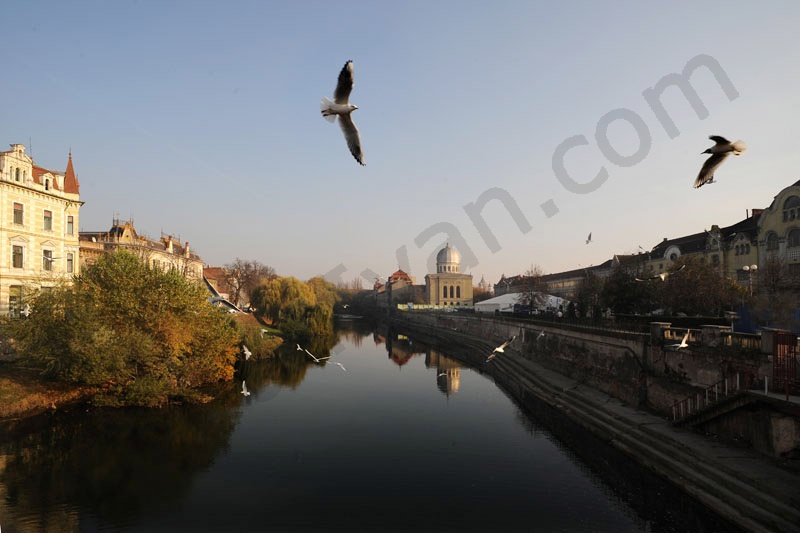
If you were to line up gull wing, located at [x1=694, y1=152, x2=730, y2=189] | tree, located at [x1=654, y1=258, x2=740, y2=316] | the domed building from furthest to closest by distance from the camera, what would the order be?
the domed building, tree, located at [x1=654, y1=258, x2=740, y2=316], gull wing, located at [x1=694, y1=152, x2=730, y2=189]

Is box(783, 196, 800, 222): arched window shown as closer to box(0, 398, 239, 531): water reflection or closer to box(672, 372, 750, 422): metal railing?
box(672, 372, 750, 422): metal railing

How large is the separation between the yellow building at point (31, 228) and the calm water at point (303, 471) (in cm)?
1466

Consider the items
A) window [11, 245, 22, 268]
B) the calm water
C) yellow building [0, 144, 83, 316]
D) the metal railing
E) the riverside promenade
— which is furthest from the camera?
window [11, 245, 22, 268]

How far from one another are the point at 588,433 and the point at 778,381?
30.6ft

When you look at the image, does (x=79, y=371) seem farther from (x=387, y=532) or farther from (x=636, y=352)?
(x=636, y=352)

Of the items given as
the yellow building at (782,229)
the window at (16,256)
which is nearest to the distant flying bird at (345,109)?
the window at (16,256)

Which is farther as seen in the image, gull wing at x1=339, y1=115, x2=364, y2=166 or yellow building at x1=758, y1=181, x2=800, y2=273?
yellow building at x1=758, y1=181, x2=800, y2=273

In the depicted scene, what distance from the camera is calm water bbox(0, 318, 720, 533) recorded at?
600 inches

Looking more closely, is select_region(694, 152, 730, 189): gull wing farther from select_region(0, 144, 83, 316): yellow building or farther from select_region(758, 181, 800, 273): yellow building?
select_region(758, 181, 800, 273): yellow building

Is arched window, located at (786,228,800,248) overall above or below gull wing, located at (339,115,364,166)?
above

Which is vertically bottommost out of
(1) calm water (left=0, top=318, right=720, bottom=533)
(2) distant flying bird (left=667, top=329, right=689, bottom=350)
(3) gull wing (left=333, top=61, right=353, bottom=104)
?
(1) calm water (left=0, top=318, right=720, bottom=533)

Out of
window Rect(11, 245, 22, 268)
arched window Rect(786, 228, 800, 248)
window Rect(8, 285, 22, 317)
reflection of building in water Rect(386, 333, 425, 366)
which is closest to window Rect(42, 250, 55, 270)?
window Rect(11, 245, 22, 268)

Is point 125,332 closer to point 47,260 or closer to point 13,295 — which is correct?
point 13,295

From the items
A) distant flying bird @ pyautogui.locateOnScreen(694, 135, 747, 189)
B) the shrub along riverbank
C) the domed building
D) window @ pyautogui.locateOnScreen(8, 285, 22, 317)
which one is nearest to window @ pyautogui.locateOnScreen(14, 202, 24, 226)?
window @ pyautogui.locateOnScreen(8, 285, 22, 317)
